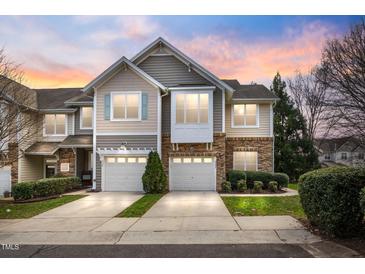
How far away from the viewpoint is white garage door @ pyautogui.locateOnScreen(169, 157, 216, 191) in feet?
55.7

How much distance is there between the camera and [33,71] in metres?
15.1

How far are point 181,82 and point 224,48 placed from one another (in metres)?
3.66

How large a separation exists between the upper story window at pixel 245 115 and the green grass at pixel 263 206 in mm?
7106

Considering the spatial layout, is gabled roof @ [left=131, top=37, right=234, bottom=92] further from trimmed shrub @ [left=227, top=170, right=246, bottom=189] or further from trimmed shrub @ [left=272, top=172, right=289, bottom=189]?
trimmed shrub @ [left=272, top=172, right=289, bottom=189]

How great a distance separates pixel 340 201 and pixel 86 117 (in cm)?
1672

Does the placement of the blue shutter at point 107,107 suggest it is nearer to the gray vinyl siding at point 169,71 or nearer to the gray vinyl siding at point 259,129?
the gray vinyl siding at point 169,71

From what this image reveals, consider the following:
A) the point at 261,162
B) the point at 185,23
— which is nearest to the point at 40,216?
the point at 185,23

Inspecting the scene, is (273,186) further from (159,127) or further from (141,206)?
(141,206)

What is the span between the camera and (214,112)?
17.2m

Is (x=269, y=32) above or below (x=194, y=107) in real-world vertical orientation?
above

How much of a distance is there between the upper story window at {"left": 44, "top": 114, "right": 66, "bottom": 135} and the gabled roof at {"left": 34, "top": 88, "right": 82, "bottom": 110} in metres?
0.65

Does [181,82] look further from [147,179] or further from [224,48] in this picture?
[147,179]

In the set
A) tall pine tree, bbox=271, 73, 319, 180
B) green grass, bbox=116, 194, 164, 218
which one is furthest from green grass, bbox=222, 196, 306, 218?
tall pine tree, bbox=271, 73, 319, 180

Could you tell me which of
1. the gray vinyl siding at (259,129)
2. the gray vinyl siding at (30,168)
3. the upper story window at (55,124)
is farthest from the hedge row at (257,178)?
the gray vinyl siding at (30,168)
